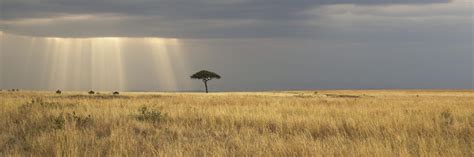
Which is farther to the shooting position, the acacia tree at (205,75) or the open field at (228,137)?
the acacia tree at (205,75)

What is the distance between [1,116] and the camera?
16.7m

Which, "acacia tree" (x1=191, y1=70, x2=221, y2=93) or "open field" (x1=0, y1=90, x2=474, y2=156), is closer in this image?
"open field" (x1=0, y1=90, x2=474, y2=156)

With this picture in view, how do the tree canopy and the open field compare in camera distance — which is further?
the tree canopy

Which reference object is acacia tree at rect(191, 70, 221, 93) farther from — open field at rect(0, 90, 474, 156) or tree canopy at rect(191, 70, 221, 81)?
open field at rect(0, 90, 474, 156)

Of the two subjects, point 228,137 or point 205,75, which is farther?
point 205,75

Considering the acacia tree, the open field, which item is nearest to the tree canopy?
the acacia tree

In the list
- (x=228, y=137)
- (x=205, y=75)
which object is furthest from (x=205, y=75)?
(x=228, y=137)

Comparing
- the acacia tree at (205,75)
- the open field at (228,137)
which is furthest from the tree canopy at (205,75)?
the open field at (228,137)

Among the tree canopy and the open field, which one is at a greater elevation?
the tree canopy

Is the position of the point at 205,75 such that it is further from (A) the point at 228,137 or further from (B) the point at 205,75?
(A) the point at 228,137

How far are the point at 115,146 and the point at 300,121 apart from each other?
657cm

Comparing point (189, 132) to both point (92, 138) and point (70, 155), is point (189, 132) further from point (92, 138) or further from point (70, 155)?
point (70, 155)

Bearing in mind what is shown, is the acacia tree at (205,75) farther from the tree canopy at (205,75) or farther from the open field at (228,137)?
the open field at (228,137)

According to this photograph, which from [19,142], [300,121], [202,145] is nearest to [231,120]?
[300,121]
